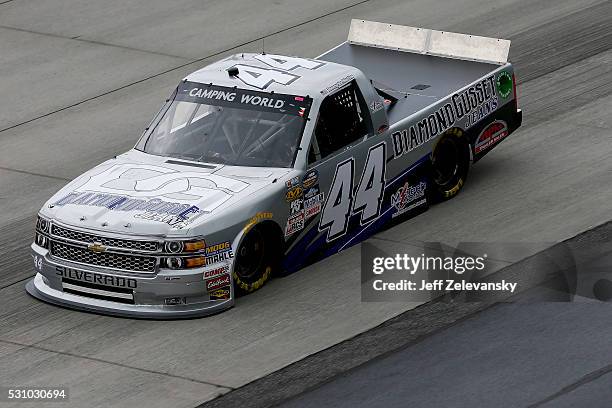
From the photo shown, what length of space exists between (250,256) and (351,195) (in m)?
1.39

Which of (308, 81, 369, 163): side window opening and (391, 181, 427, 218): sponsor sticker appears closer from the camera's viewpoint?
(308, 81, 369, 163): side window opening

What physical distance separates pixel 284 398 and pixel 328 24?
11.3 metres

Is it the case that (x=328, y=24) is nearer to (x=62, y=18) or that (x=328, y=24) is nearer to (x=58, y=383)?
(x=62, y=18)

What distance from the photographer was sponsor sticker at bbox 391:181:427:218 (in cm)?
1445

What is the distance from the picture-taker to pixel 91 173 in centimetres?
1334

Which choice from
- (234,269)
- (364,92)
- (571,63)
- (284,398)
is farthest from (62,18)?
(284,398)

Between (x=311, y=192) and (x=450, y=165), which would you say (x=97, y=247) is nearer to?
(x=311, y=192)

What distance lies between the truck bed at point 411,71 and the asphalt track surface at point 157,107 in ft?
3.42

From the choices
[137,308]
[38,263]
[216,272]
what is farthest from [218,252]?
[38,263]

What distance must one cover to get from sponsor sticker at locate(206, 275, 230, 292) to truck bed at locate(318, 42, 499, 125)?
3.09 m

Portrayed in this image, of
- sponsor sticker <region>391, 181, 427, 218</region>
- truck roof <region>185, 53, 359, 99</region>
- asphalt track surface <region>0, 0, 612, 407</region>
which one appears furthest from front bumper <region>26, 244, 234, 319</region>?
sponsor sticker <region>391, 181, 427, 218</region>

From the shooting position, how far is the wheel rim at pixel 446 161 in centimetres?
1506

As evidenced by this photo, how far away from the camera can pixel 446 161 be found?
1526 centimetres

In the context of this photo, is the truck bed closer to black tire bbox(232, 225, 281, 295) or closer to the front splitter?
black tire bbox(232, 225, 281, 295)
